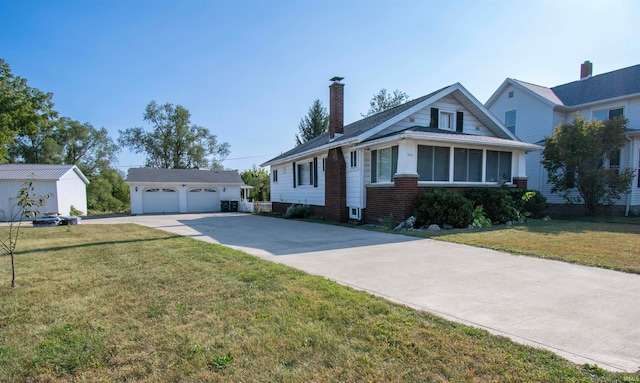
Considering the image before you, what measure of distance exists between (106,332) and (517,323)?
4025 mm

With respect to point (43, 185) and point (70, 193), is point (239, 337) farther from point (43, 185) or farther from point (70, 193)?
point (70, 193)

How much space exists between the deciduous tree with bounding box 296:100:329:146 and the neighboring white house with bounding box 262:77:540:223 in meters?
24.8

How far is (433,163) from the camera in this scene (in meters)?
12.0

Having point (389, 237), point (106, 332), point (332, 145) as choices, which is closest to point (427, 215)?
point (389, 237)

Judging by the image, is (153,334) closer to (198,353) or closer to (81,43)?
(198,353)

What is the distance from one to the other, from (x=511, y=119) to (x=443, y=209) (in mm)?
13773

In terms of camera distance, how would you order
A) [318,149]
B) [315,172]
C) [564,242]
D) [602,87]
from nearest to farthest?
[564,242] < [318,149] < [315,172] < [602,87]

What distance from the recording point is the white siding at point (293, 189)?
1608 cm

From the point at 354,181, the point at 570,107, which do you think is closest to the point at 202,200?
the point at 354,181

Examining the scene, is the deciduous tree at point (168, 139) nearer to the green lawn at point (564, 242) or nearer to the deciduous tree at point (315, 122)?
the deciduous tree at point (315, 122)

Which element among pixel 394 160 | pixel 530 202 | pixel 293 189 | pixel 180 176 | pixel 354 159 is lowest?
pixel 530 202

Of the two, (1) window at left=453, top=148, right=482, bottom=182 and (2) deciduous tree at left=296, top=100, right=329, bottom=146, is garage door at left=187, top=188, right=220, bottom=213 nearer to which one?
(2) deciduous tree at left=296, top=100, right=329, bottom=146

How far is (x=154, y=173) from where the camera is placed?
28.0 m

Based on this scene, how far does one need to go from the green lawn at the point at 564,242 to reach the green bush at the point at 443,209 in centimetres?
60
